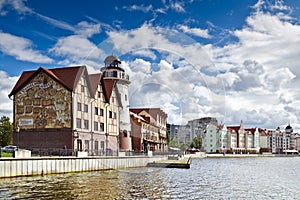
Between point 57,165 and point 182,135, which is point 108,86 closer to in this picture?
point 57,165

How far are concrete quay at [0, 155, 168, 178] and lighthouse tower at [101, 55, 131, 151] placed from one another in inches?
536

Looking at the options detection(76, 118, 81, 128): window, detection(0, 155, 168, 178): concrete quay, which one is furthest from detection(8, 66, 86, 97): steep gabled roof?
detection(0, 155, 168, 178): concrete quay

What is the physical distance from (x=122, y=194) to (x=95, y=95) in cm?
3830

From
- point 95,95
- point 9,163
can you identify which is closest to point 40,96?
point 95,95

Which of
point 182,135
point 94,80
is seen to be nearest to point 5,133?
point 94,80

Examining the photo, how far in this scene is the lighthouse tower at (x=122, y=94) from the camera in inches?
2899

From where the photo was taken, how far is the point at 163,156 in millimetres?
78562

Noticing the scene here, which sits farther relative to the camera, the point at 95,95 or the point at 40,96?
the point at 95,95

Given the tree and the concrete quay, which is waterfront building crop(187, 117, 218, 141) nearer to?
the concrete quay

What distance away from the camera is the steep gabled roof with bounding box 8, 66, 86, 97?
58819 millimetres

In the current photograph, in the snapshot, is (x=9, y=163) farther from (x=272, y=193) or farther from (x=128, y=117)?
(x=128, y=117)

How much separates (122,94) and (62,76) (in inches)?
690

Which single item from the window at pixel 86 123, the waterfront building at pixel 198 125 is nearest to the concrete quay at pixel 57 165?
the window at pixel 86 123

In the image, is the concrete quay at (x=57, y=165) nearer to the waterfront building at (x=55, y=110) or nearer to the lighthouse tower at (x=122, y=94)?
the waterfront building at (x=55, y=110)
